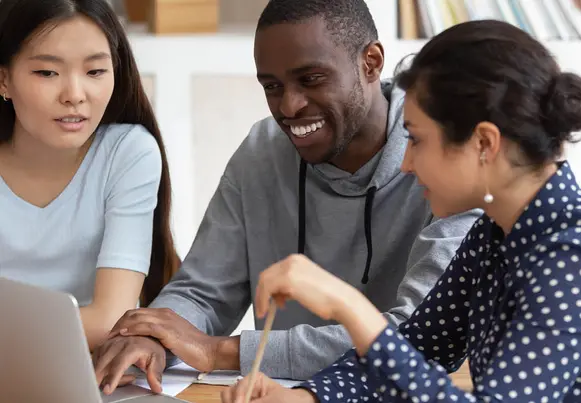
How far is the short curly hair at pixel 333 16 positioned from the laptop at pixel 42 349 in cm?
71

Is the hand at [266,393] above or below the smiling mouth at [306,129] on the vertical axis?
below

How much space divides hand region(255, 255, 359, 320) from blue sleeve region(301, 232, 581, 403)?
0.06 m

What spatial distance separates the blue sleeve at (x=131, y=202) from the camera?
1722 millimetres

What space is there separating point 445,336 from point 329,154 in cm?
44

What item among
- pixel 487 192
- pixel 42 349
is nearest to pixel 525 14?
pixel 487 192

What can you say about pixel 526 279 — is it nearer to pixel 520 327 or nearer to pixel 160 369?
pixel 520 327

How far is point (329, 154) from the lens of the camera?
1.64 metres

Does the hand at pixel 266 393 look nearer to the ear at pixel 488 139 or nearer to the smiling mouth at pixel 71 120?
the ear at pixel 488 139

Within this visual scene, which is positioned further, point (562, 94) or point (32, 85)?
point (32, 85)

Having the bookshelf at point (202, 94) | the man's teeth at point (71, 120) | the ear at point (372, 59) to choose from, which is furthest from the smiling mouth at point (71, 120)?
the bookshelf at point (202, 94)

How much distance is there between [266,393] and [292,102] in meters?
0.51

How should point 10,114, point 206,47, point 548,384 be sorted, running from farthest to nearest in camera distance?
point 206,47 < point 10,114 < point 548,384

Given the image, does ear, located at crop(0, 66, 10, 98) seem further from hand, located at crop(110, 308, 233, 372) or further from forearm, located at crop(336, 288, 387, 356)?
forearm, located at crop(336, 288, 387, 356)

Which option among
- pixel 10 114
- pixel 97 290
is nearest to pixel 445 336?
pixel 97 290
